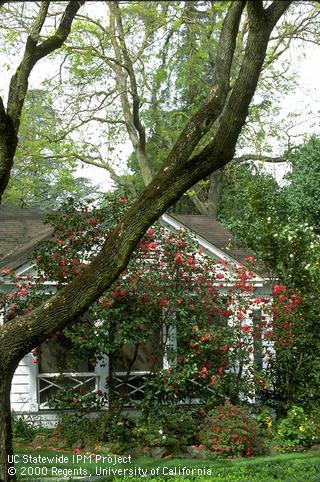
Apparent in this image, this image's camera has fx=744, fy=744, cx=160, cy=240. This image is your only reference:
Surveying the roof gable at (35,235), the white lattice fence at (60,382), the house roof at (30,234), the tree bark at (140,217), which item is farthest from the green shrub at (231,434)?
the tree bark at (140,217)

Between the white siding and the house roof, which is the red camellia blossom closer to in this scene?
the house roof

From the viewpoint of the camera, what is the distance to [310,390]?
49.2ft

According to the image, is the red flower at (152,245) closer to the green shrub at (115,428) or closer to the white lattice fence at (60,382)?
the green shrub at (115,428)

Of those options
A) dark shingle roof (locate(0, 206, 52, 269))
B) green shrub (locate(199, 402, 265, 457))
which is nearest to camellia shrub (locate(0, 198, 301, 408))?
green shrub (locate(199, 402, 265, 457))

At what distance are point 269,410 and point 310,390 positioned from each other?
102 centimetres

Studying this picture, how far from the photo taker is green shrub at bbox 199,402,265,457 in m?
11.9

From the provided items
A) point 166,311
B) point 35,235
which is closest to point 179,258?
point 166,311

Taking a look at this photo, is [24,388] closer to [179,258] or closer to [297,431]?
[179,258]

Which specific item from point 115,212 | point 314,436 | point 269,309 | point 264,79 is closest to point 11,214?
point 115,212

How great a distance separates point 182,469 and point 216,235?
11091 millimetres

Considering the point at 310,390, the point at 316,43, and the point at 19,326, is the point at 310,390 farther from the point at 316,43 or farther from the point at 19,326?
the point at 316,43

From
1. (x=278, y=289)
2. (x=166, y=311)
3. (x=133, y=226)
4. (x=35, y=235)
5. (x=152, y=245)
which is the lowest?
(x=166, y=311)

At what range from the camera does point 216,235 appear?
21125mm

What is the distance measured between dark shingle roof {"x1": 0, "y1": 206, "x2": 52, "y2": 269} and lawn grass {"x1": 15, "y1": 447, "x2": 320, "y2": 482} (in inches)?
206
